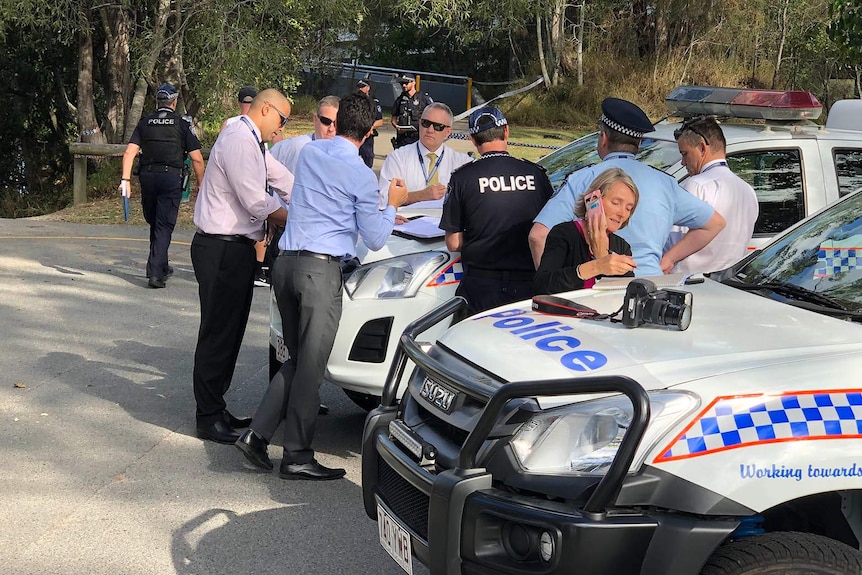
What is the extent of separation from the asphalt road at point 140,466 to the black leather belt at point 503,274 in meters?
1.20

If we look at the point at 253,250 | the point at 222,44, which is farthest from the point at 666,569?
the point at 222,44

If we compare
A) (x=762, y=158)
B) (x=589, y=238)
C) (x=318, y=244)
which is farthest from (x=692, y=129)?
(x=318, y=244)

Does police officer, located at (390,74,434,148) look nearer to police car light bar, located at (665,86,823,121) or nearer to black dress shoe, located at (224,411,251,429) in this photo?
police car light bar, located at (665,86,823,121)

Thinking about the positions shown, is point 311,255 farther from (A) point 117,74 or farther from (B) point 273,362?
(A) point 117,74

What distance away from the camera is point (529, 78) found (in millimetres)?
26453

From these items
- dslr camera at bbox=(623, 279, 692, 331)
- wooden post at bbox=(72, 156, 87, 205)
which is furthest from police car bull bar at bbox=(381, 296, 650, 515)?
wooden post at bbox=(72, 156, 87, 205)

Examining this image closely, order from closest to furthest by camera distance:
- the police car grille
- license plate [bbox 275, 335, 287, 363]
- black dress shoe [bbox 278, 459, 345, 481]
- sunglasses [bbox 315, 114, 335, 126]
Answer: the police car grille < black dress shoe [bbox 278, 459, 345, 481] < license plate [bbox 275, 335, 287, 363] < sunglasses [bbox 315, 114, 335, 126]

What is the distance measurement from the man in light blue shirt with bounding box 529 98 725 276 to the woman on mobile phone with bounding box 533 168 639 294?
0.25 meters

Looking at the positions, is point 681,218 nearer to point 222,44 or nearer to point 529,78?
point 222,44

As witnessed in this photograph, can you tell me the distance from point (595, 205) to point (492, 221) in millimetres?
940

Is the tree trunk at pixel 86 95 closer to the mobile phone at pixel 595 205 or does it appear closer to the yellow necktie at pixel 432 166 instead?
the yellow necktie at pixel 432 166

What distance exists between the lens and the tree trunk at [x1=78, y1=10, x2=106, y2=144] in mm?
17078

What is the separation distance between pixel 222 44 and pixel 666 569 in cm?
1338

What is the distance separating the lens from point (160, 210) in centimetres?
1011
